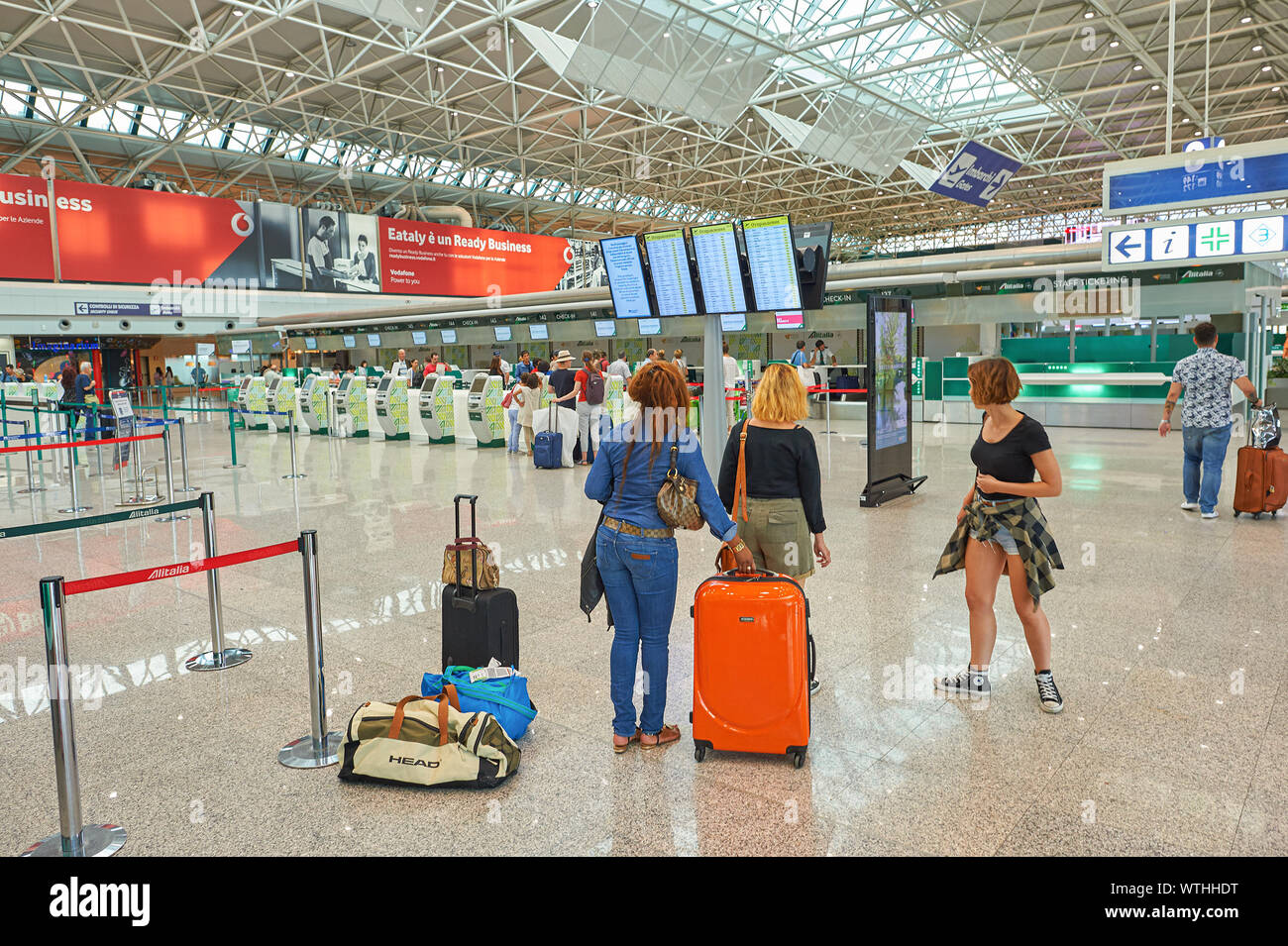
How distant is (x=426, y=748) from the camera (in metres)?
3.12

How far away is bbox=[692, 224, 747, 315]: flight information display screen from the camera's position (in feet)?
24.7

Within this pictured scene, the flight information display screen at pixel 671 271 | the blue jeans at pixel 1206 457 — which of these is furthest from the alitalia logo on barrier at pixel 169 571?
the blue jeans at pixel 1206 457

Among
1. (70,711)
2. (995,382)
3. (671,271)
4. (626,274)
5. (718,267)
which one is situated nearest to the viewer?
(70,711)

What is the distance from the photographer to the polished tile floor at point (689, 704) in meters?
2.76

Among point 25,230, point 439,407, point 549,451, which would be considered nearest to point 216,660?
point 549,451

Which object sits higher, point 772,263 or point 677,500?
point 772,263

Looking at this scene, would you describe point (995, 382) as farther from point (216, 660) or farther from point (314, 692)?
point (216, 660)

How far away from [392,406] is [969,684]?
14172mm

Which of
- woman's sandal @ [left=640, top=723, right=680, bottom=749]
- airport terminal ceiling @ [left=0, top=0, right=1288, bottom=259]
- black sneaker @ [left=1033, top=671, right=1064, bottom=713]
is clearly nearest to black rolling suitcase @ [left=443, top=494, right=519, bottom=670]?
woman's sandal @ [left=640, top=723, right=680, bottom=749]

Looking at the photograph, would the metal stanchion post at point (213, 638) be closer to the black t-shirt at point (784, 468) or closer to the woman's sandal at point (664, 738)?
the woman's sandal at point (664, 738)
